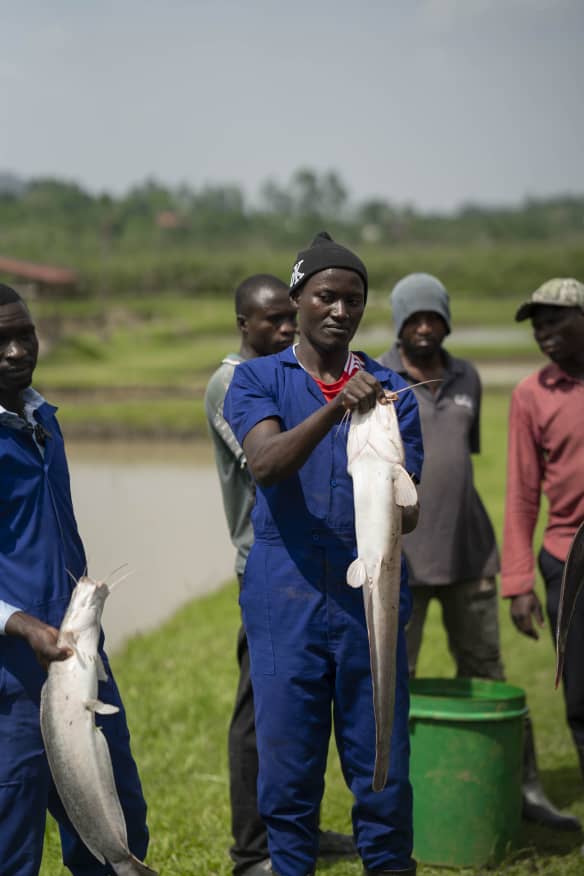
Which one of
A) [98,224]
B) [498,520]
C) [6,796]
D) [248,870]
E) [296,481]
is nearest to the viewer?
[6,796]

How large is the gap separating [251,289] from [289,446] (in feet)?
4.73

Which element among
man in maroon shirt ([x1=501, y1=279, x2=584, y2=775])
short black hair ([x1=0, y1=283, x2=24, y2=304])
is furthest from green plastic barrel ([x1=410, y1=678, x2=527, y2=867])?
short black hair ([x1=0, y1=283, x2=24, y2=304])

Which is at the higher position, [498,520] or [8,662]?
[8,662]

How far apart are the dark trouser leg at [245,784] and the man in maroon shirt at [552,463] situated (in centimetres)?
107

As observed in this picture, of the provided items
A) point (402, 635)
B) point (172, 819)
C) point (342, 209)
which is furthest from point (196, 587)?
point (342, 209)

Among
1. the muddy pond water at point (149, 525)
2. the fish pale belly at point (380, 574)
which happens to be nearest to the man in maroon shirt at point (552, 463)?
the fish pale belly at point (380, 574)

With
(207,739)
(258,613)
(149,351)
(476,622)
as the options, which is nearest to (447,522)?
(476,622)

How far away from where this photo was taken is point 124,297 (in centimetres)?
5675

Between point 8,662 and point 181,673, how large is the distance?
4.17 metres

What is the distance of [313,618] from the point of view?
299cm

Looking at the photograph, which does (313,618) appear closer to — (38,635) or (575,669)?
(38,635)

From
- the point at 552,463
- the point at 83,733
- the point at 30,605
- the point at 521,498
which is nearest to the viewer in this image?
the point at 83,733

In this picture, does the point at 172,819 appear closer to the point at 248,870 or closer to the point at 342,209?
the point at 248,870

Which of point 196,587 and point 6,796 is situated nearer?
point 6,796
